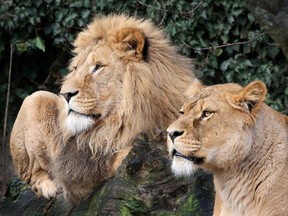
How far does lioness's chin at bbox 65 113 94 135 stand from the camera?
579 centimetres

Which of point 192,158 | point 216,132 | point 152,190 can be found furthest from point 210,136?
point 152,190

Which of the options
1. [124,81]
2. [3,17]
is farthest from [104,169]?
[3,17]

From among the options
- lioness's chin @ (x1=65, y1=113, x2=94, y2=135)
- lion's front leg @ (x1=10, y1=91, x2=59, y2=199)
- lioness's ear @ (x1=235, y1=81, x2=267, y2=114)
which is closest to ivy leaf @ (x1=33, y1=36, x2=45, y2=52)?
lion's front leg @ (x1=10, y1=91, x2=59, y2=199)

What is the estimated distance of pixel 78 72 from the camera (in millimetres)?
5871

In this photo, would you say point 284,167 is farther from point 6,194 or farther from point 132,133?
point 6,194

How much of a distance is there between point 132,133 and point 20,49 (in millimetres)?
3445

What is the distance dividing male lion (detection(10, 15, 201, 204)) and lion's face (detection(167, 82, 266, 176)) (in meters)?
1.28

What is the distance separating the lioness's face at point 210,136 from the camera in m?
4.46

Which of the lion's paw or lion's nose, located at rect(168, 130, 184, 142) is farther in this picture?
the lion's paw

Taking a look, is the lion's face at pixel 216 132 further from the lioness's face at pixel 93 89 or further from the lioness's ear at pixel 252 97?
the lioness's face at pixel 93 89

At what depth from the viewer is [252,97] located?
4.50 metres

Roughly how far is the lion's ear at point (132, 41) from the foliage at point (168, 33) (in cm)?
185

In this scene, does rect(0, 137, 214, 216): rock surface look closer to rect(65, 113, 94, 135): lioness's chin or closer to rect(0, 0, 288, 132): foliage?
rect(65, 113, 94, 135): lioness's chin

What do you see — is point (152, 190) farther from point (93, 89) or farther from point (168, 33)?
point (168, 33)
